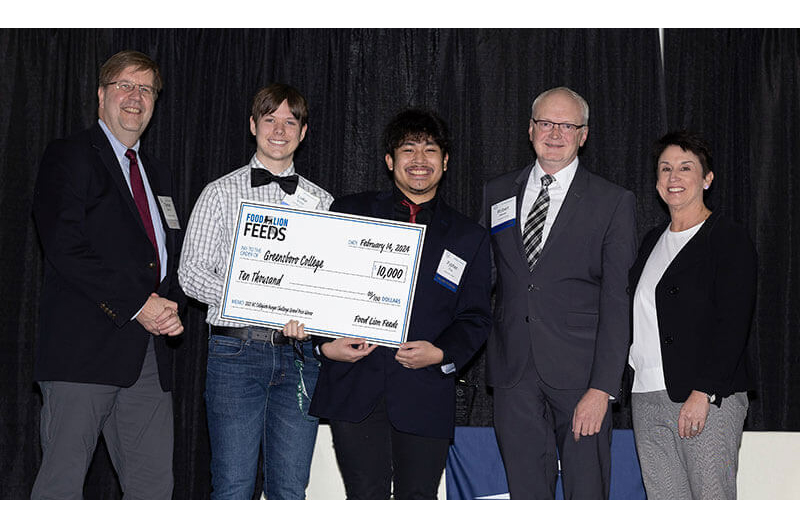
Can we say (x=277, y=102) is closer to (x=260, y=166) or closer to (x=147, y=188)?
(x=260, y=166)

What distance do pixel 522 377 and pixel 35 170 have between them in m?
2.81

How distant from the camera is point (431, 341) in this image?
264 centimetres

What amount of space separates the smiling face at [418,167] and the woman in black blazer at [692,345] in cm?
86

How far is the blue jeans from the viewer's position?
267 centimetres

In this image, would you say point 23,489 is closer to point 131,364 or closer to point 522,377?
point 131,364

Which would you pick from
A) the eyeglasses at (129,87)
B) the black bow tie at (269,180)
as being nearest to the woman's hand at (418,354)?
the black bow tie at (269,180)

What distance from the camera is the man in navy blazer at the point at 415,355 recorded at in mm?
2533

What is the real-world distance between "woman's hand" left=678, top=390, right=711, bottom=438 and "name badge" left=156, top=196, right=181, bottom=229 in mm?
2027

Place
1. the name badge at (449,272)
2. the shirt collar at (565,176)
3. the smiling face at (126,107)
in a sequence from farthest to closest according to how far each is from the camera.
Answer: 1. the shirt collar at (565,176)
2. the smiling face at (126,107)
3. the name badge at (449,272)

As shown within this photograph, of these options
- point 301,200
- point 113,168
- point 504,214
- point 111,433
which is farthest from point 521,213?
point 111,433

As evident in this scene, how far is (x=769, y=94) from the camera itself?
3904 mm

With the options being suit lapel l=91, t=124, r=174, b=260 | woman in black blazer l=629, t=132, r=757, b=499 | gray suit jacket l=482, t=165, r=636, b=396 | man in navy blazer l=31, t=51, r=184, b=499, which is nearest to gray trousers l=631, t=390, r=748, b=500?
woman in black blazer l=629, t=132, r=757, b=499

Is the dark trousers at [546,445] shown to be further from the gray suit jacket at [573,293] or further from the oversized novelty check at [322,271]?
the oversized novelty check at [322,271]

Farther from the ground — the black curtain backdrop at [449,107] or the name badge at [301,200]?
the black curtain backdrop at [449,107]
